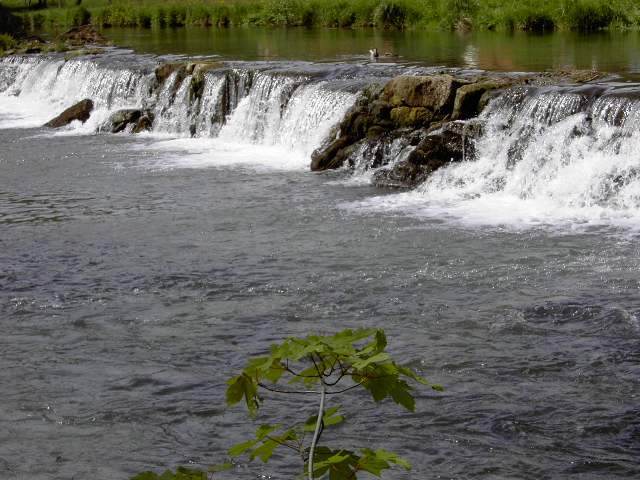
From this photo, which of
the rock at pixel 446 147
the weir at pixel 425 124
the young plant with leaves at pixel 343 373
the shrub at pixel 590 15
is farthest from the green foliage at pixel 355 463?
the shrub at pixel 590 15

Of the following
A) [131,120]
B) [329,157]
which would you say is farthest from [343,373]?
[131,120]

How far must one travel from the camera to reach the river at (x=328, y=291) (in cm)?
674

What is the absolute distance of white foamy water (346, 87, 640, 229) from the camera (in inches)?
516

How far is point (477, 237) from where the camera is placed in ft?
38.8

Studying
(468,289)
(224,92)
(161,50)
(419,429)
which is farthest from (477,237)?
(161,50)

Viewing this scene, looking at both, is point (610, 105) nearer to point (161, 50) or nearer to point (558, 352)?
point (558, 352)

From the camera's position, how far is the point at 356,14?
38.2 m

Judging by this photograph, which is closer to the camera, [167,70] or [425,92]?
[425,92]

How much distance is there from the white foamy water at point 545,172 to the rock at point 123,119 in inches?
377

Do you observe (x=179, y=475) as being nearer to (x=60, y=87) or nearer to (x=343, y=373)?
(x=343, y=373)

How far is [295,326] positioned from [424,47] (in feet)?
65.7

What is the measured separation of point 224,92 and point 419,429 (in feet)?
51.3

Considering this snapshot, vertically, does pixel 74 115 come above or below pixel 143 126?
above

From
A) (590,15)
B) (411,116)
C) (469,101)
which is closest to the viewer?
(469,101)
